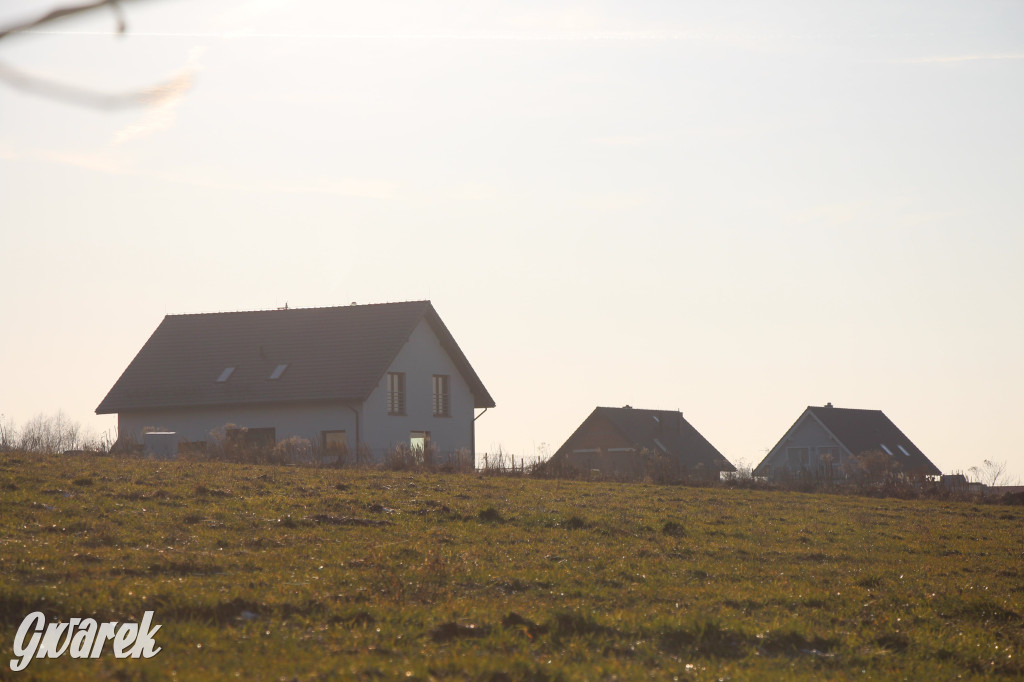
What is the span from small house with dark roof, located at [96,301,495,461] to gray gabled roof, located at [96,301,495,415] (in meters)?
0.05

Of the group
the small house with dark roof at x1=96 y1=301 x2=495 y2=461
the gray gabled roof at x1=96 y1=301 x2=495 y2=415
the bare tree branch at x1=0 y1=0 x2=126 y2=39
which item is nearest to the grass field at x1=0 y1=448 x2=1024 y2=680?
the bare tree branch at x1=0 y1=0 x2=126 y2=39

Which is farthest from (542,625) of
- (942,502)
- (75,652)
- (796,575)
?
(942,502)

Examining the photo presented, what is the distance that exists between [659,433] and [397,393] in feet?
88.0

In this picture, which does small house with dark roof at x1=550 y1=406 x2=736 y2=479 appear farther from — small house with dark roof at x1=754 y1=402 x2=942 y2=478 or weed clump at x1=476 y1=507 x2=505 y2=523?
weed clump at x1=476 y1=507 x2=505 y2=523

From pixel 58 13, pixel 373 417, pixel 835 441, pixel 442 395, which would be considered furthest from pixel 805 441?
pixel 58 13

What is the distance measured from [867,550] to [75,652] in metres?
12.3

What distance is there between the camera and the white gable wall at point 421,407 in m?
41.0

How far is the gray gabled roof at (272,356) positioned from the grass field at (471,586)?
21.3 meters

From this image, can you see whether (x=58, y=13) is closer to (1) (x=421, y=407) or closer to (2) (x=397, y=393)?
(2) (x=397, y=393)

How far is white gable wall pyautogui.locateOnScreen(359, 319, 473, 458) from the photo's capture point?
41.0 metres

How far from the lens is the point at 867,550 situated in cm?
1655

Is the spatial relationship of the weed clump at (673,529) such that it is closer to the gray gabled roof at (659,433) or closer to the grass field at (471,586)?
the grass field at (471,586)

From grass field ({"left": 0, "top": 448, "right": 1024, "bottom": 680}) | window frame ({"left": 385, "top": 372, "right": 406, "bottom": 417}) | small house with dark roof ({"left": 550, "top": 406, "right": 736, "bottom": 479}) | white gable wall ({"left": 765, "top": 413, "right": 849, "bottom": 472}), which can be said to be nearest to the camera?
grass field ({"left": 0, "top": 448, "right": 1024, "bottom": 680})

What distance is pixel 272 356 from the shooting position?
43.2m
